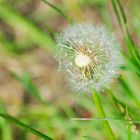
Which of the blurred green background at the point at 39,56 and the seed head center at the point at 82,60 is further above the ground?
the blurred green background at the point at 39,56

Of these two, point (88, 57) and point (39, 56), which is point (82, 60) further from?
point (39, 56)

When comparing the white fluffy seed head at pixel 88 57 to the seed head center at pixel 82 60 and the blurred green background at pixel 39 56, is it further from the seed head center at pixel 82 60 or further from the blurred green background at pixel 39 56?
the blurred green background at pixel 39 56

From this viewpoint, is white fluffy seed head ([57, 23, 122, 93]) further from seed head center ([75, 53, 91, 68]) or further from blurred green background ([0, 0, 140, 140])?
blurred green background ([0, 0, 140, 140])

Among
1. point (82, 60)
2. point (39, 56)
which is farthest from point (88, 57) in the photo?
point (39, 56)

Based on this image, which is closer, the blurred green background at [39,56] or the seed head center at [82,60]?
the seed head center at [82,60]

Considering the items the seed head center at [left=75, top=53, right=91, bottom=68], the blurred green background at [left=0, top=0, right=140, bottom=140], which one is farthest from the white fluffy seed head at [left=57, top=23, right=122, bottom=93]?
the blurred green background at [left=0, top=0, right=140, bottom=140]

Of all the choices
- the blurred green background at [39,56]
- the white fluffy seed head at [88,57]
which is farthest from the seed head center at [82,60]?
the blurred green background at [39,56]

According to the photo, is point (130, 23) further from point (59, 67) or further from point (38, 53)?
point (59, 67)
